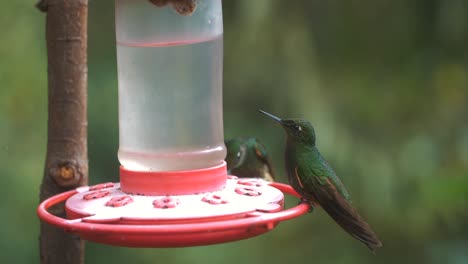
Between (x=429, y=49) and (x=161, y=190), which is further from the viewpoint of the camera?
(x=429, y=49)

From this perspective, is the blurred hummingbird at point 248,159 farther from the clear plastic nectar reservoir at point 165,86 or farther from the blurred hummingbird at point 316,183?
the clear plastic nectar reservoir at point 165,86

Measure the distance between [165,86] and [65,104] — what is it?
1.11ft

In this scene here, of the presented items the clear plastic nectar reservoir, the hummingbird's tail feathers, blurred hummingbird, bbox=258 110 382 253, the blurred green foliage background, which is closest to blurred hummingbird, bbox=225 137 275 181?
the blurred green foliage background

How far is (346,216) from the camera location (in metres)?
2.93

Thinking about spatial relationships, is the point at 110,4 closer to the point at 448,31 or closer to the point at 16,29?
the point at 16,29

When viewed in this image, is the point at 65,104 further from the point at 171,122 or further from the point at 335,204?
the point at 335,204

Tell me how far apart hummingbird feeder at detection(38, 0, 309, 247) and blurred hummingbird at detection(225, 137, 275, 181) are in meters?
1.56

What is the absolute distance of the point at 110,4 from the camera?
4.74 meters

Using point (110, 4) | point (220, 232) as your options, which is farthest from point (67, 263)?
point (110, 4)

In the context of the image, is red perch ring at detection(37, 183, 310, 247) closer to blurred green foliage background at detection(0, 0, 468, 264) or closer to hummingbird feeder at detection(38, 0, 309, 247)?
hummingbird feeder at detection(38, 0, 309, 247)

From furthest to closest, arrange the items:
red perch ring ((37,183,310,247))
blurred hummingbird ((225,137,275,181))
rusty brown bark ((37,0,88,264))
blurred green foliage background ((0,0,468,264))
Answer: blurred hummingbird ((225,137,275,181))
blurred green foliage background ((0,0,468,264))
rusty brown bark ((37,0,88,264))
red perch ring ((37,183,310,247))

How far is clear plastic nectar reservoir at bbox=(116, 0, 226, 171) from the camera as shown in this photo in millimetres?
2695

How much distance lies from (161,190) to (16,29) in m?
2.29

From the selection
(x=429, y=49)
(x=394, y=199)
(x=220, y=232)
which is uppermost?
(x=429, y=49)
